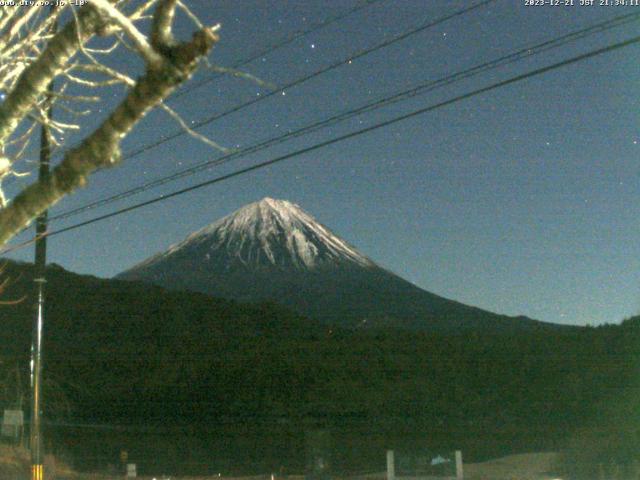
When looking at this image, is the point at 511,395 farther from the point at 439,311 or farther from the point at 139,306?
the point at 439,311

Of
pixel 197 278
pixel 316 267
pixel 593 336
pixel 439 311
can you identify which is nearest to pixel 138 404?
pixel 593 336

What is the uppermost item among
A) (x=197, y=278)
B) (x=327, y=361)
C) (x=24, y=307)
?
(x=197, y=278)

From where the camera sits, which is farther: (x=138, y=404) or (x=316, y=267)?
(x=316, y=267)

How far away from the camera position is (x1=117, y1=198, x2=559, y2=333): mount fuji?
126 meters

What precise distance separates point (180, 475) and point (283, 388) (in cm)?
2704

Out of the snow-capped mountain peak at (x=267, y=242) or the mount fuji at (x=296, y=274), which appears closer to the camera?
the mount fuji at (x=296, y=274)

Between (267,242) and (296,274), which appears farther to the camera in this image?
(267,242)

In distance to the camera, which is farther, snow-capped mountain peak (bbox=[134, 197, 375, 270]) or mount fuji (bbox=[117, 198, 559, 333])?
snow-capped mountain peak (bbox=[134, 197, 375, 270])

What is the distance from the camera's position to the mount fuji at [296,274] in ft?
414

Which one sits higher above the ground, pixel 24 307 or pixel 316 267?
pixel 316 267

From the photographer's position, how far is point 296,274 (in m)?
153

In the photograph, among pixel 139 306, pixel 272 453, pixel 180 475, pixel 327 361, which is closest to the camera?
pixel 180 475

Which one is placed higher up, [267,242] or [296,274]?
[267,242]

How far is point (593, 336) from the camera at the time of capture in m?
57.3
